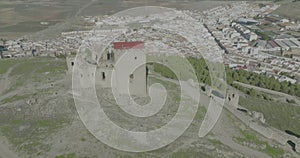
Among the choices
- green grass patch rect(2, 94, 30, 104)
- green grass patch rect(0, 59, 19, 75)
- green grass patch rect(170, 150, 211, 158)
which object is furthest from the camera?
green grass patch rect(0, 59, 19, 75)

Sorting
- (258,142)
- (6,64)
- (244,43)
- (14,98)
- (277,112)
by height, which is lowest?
(277,112)

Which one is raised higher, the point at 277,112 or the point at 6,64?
the point at 6,64

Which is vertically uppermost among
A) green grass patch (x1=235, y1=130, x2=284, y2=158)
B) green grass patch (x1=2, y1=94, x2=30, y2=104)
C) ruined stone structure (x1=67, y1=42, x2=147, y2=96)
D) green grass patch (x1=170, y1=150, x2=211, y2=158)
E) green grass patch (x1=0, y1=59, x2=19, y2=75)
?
ruined stone structure (x1=67, y1=42, x2=147, y2=96)

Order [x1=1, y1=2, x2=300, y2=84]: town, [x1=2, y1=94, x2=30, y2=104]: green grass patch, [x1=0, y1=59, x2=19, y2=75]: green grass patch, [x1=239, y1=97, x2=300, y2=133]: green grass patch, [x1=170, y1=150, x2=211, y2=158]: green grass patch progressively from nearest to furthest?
[x1=170, y1=150, x2=211, y2=158]: green grass patch → [x1=2, y1=94, x2=30, y2=104]: green grass patch → [x1=239, y1=97, x2=300, y2=133]: green grass patch → [x1=0, y1=59, x2=19, y2=75]: green grass patch → [x1=1, y1=2, x2=300, y2=84]: town

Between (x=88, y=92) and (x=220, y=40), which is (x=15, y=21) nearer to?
(x=220, y=40)

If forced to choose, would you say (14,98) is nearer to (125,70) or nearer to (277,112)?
(125,70)

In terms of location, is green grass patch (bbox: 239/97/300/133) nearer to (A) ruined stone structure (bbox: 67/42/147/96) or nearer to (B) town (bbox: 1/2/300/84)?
(B) town (bbox: 1/2/300/84)

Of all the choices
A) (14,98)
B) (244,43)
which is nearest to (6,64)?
(14,98)

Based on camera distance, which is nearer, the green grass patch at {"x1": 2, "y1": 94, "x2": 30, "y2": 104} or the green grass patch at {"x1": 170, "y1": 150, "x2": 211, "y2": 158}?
the green grass patch at {"x1": 170, "y1": 150, "x2": 211, "y2": 158}

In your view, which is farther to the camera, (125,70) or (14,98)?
(14,98)

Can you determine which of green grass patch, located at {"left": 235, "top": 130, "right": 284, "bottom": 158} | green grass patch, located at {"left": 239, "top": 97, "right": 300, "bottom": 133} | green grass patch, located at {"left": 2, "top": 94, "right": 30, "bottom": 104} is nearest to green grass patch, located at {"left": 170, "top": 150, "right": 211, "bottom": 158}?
green grass patch, located at {"left": 235, "top": 130, "right": 284, "bottom": 158}

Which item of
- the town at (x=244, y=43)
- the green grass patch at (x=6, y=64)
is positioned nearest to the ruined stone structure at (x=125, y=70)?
the green grass patch at (x=6, y=64)

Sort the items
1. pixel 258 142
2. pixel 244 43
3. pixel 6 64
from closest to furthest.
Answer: pixel 258 142
pixel 6 64
pixel 244 43
